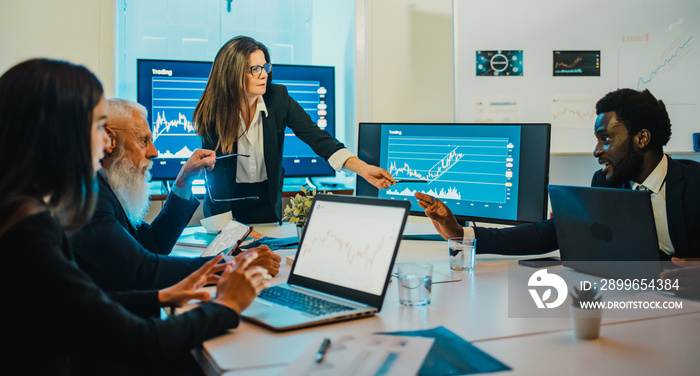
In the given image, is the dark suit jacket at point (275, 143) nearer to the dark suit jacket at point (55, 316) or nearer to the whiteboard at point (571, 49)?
the whiteboard at point (571, 49)

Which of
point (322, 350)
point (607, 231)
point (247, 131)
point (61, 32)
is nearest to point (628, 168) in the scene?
point (607, 231)

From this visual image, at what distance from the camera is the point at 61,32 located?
10.6 ft

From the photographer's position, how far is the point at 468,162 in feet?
6.78

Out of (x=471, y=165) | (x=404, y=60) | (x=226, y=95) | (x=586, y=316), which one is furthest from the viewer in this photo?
(x=404, y=60)

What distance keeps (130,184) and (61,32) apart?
195cm

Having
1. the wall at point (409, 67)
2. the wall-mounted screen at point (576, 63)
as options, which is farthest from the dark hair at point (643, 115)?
the wall at point (409, 67)

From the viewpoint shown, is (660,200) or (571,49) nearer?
(660,200)

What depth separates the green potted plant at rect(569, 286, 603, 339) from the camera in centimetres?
109

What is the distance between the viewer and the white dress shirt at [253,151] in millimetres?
2678

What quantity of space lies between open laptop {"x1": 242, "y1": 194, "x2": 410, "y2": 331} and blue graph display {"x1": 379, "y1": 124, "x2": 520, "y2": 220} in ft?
2.46

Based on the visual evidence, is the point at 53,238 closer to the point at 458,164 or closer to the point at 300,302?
the point at 300,302

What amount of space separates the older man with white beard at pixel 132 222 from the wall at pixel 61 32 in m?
1.57

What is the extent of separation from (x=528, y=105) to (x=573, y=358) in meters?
2.50

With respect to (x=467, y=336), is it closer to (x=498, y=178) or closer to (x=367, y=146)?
(x=498, y=178)
